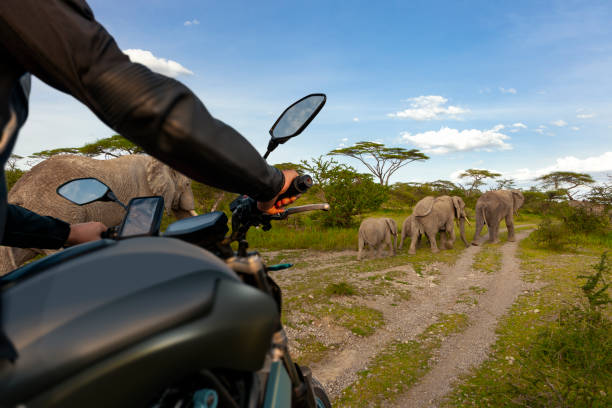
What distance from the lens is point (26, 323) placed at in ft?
1.50

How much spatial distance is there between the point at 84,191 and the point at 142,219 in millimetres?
621

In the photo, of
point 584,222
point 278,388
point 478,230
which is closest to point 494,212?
point 478,230

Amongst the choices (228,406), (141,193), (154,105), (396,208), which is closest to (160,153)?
(154,105)

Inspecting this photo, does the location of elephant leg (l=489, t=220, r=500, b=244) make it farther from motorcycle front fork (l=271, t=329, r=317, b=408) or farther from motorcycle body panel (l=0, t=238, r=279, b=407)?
motorcycle body panel (l=0, t=238, r=279, b=407)

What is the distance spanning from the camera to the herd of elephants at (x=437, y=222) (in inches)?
319

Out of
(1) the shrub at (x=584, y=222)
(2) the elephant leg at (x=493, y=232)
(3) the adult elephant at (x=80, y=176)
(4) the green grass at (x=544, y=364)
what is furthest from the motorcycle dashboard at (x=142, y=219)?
(1) the shrub at (x=584, y=222)

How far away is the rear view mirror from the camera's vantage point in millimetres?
1278

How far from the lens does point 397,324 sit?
4109 millimetres

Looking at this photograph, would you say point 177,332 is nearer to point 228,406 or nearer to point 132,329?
point 132,329

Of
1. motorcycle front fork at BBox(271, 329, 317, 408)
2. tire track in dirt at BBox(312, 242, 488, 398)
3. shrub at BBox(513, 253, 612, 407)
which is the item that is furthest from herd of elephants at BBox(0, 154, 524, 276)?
shrub at BBox(513, 253, 612, 407)

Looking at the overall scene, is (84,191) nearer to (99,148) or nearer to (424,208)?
(424,208)

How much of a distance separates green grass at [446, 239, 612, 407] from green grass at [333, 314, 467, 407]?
1.36 ft

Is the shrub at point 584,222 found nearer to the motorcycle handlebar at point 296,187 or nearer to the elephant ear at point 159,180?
the elephant ear at point 159,180

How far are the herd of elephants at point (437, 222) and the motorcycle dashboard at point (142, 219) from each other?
289 inches
